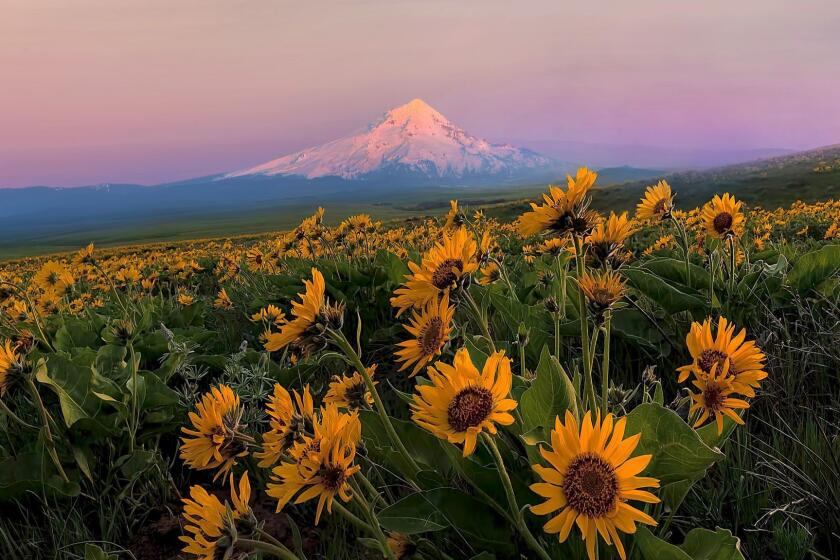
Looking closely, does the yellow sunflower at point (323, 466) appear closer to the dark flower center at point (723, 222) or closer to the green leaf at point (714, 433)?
the green leaf at point (714, 433)

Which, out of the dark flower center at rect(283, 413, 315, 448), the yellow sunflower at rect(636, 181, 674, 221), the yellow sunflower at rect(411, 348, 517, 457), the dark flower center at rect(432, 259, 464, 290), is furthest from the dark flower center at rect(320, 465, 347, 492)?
the yellow sunflower at rect(636, 181, 674, 221)

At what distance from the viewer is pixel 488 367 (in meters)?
1.09

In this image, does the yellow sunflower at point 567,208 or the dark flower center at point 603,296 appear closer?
the dark flower center at point 603,296

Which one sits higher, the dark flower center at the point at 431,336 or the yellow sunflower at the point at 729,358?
the dark flower center at the point at 431,336

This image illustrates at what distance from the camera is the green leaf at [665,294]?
111 inches

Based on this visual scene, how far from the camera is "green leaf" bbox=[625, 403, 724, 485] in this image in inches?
47.6

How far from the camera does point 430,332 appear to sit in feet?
4.69

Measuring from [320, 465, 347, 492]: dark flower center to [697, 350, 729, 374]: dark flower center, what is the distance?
0.91 metres

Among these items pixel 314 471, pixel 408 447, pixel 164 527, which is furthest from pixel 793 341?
pixel 164 527

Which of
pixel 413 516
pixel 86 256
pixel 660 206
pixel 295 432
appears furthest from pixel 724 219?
pixel 86 256

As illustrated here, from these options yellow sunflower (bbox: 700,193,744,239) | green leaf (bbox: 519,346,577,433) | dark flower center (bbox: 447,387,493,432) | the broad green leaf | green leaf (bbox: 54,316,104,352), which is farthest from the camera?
green leaf (bbox: 54,316,104,352)

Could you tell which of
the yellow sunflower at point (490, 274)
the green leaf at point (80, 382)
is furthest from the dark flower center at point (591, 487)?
the green leaf at point (80, 382)

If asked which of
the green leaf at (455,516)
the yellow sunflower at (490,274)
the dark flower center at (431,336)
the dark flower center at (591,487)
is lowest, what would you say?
the green leaf at (455,516)

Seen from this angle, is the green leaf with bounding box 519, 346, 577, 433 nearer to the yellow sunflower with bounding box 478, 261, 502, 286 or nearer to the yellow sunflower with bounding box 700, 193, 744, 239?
the yellow sunflower with bounding box 478, 261, 502, 286
